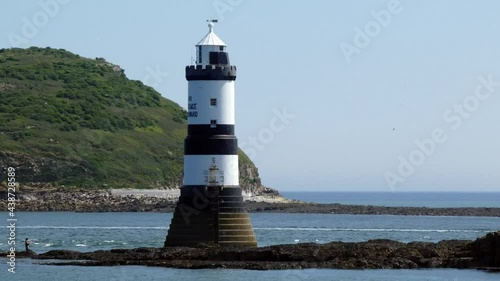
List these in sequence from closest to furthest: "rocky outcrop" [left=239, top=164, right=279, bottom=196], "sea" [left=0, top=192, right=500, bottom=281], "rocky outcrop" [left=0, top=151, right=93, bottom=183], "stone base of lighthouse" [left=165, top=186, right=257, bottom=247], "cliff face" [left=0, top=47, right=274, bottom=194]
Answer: "sea" [left=0, top=192, right=500, bottom=281]
"stone base of lighthouse" [left=165, top=186, right=257, bottom=247]
"rocky outcrop" [left=0, top=151, right=93, bottom=183]
"cliff face" [left=0, top=47, right=274, bottom=194]
"rocky outcrop" [left=239, top=164, right=279, bottom=196]

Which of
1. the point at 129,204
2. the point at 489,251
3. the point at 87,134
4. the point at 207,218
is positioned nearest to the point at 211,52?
the point at 207,218

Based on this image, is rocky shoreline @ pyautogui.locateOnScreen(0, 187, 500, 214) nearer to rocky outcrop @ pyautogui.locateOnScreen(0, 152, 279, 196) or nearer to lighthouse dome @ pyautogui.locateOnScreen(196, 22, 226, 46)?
rocky outcrop @ pyautogui.locateOnScreen(0, 152, 279, 196)

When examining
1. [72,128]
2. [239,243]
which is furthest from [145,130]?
[239,243]

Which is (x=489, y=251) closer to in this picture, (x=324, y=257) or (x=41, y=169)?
(x=324, y=257)

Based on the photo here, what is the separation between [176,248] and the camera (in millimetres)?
53750

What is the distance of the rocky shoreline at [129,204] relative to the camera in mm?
135125

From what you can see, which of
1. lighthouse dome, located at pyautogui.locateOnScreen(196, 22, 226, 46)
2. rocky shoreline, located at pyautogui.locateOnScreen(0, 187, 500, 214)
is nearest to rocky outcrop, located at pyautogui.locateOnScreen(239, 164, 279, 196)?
rocky shoreline, located at pyautogui.locateOnScreen(0, 187, 500, 214)

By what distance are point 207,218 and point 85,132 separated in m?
114

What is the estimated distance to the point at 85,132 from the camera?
165750mm

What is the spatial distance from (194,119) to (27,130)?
105927mm

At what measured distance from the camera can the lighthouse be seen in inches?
2103

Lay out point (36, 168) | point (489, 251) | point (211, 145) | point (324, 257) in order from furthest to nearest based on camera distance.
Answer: point (36, 168) < point (211, 145) < point (324, 257) < point (489, 251)

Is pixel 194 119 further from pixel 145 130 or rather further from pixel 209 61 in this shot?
pixel 145 130

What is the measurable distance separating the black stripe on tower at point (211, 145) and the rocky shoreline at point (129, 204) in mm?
78410
